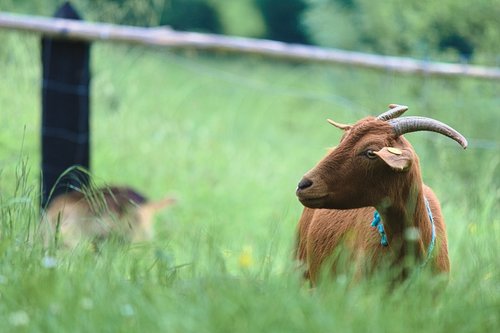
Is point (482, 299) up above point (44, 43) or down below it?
below

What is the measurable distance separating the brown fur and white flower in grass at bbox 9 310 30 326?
1099 millimetres

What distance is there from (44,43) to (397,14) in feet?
17.4

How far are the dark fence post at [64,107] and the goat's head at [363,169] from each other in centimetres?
335

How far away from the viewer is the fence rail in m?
6.63

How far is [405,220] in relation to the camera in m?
3.66

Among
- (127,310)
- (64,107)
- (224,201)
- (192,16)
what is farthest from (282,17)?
(127,310)

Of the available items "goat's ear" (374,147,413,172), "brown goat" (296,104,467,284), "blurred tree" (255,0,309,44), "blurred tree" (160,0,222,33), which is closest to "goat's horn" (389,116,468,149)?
"brown goat" (296,104,467,284)

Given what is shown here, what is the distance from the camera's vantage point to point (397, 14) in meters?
11.0

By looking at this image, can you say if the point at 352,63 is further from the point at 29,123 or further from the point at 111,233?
the point at 111,233

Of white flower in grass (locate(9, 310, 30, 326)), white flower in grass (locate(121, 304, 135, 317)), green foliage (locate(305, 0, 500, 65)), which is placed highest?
green foliage (locate(305, 0, 500, 65))

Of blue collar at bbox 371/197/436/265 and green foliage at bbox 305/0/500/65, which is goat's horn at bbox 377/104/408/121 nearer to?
blue collar at bbox 371/197/436/265

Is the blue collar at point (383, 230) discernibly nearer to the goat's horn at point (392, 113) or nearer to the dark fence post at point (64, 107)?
the goat's horn at point (392, 113)

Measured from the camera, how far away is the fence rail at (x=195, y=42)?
6.63 m

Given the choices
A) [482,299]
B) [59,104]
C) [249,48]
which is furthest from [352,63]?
[482,299]
